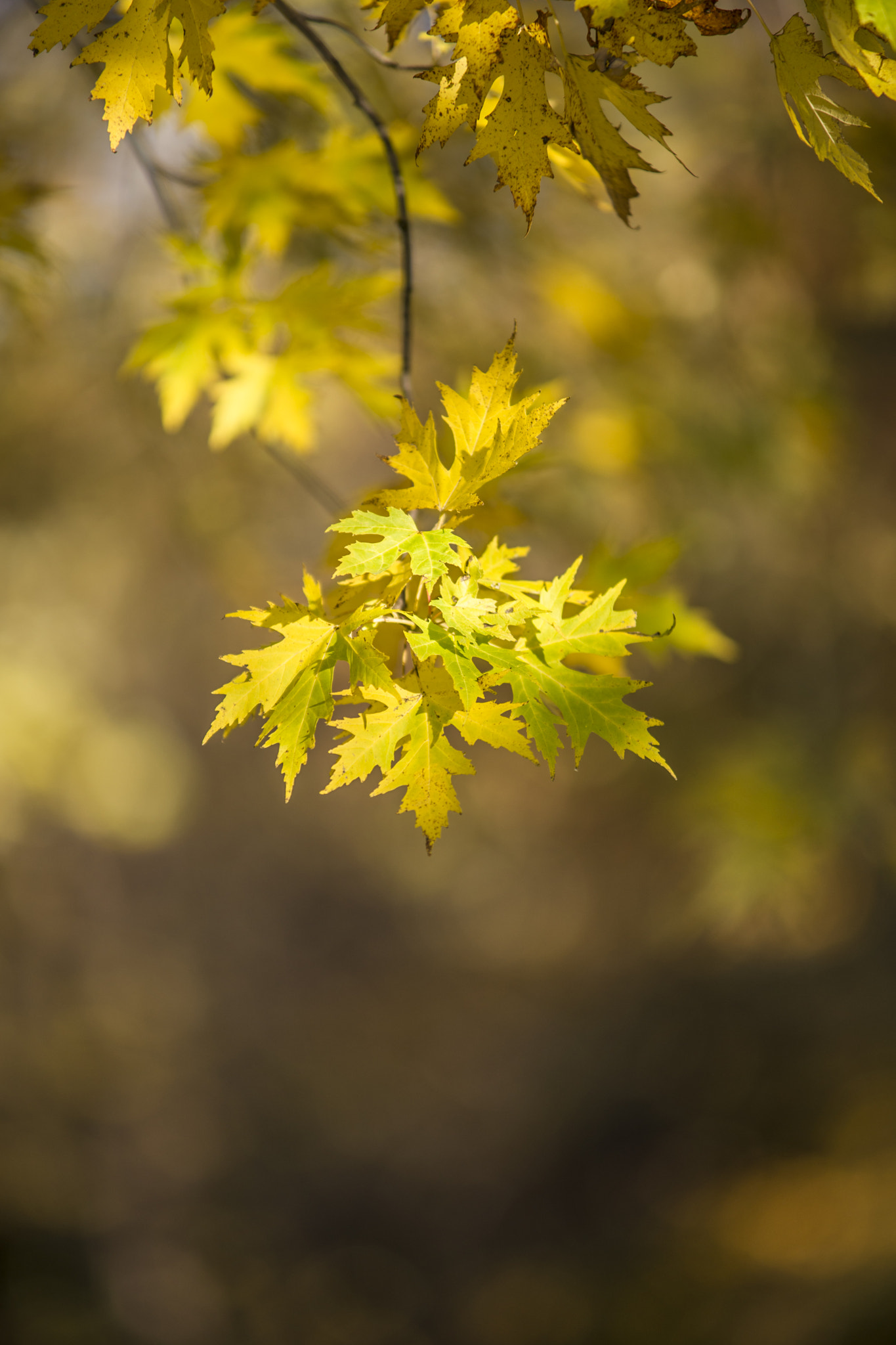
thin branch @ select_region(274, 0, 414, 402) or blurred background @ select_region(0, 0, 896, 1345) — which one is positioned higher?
thin branch @ select_region(274, 0, 414, 402)

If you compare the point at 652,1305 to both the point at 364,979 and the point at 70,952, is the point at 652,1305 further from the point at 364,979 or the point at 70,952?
the point at 70,952

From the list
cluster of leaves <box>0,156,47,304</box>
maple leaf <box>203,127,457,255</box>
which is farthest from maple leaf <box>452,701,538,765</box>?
cluster of leaves <box>0,156,47,304</box>

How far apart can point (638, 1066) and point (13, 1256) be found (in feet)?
11.5

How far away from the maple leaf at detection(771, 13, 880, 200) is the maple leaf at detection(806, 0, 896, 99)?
18mm

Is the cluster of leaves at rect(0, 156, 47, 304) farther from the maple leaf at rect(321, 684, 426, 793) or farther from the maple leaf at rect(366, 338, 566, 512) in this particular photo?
the maple leaf at rect(321, 684, 426, 793)

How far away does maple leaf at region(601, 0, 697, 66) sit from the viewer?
0.65 meters

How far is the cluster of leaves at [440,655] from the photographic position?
0.66m

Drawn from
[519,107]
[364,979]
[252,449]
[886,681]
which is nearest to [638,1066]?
[364,979]

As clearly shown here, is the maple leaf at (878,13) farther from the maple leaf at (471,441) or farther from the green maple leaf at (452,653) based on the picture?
the green maple leaf at (452,653)

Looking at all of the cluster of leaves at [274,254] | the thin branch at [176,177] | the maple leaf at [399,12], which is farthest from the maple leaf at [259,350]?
the maple leaf at [399,12]

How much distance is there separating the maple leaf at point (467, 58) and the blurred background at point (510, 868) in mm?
503

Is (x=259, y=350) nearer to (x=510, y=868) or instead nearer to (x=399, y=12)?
(x=399, y=12)

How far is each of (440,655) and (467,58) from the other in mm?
537

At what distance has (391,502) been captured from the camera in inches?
28.5
